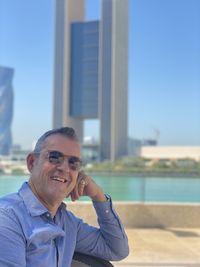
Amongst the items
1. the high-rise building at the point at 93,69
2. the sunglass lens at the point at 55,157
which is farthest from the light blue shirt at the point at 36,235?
the high-rise building at the point at 93,69

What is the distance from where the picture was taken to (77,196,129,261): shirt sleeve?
1816 mm

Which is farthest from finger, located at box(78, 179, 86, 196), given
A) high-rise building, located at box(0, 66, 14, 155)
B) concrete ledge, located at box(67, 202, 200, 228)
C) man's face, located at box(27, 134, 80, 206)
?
high-rise building, located at box(0, 66, 14, 155)

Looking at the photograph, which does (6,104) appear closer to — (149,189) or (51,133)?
(149,189)

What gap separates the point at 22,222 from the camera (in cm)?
143

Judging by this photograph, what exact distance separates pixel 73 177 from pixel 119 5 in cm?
8869

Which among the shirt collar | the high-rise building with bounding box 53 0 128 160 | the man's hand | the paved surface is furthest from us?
the high-rise building with bounding box 53 0 128 160

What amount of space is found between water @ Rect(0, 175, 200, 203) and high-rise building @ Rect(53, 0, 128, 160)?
7691cm

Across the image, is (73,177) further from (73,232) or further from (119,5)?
(119,5)

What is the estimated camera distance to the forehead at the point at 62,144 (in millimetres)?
Answer: 1561

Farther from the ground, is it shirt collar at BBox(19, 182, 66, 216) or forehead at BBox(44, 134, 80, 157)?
forehead at BBox(44, 134, 80, 157)

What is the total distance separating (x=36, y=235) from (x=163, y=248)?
144 inches

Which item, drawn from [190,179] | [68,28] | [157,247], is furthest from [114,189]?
[68,28]

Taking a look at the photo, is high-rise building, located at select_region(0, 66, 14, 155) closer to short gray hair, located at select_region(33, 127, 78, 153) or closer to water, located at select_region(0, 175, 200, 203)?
water, located at select_region(0, 175, 200, 203)

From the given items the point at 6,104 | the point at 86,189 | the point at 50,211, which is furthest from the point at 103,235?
the point at 6,104
